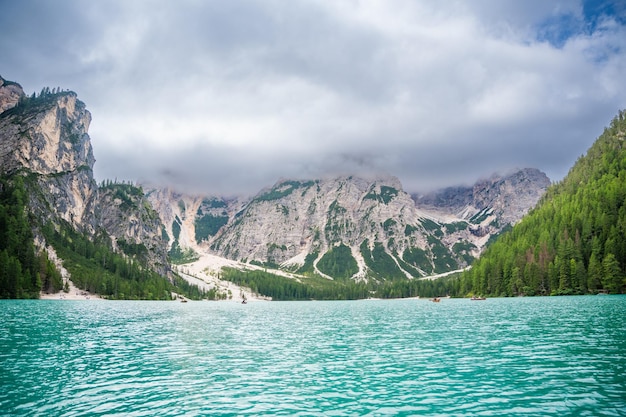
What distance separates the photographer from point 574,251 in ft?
504

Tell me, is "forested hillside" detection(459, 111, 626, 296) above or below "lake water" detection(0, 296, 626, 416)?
above

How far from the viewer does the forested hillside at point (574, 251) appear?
14225 centimetres

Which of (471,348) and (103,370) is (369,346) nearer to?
→ (471,348)

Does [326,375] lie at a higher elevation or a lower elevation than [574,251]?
lower

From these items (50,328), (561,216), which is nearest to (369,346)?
(50,328)

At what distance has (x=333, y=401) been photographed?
2342 cm

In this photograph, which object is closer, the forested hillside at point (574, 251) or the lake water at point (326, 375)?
the lake water at point (326, 375)

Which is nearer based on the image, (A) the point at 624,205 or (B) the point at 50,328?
(B) the point at 50,328

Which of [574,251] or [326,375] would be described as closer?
[326,375]

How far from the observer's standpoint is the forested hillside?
142250mm

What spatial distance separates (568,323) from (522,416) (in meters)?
45.9

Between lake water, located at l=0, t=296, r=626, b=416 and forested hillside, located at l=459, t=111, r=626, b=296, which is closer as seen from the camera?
lake water, located at l=0, t=296, r=626, b=416

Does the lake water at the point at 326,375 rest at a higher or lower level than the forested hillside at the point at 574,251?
lower

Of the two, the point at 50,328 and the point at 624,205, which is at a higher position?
the point at 624,205
